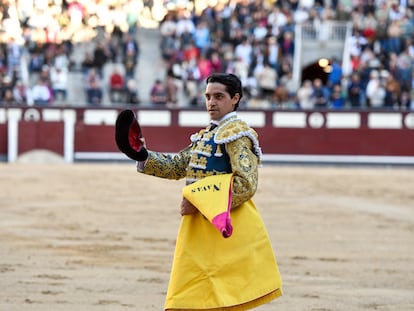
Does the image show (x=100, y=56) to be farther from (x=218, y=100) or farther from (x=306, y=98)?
(x=218, y=100)

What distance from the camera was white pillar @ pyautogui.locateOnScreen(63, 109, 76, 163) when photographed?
1853cm

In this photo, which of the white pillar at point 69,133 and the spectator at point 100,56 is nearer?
the white pillar at point 69,133

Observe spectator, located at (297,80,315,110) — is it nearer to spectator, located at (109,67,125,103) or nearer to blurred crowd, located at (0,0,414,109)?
blurred crowd, located at (0,0,414,109)

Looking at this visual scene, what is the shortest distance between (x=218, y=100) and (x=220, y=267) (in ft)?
2.05

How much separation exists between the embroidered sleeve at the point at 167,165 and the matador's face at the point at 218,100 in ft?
0.79

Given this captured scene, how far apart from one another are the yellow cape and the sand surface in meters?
1.74

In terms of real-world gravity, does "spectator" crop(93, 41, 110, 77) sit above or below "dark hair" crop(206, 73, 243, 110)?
above

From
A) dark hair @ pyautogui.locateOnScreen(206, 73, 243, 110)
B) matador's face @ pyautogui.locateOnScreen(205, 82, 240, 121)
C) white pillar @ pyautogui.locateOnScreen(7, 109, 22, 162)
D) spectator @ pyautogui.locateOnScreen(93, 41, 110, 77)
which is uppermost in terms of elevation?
spectator @ pyautogui.locateOnScreen(93, 41, 110, 77)

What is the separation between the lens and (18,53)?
19.2m

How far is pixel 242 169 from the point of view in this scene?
4.28m

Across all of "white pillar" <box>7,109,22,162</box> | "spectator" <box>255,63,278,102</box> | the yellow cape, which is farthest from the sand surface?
"spectator" <box>255,63,278,102</box>

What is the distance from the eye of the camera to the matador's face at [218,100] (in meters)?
4.36

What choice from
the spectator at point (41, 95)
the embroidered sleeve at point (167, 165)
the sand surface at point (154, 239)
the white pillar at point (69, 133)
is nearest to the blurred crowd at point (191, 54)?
the spectator at point (41, 95)

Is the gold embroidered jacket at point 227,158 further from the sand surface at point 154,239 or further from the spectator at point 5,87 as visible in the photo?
the spectator at point 5,87
